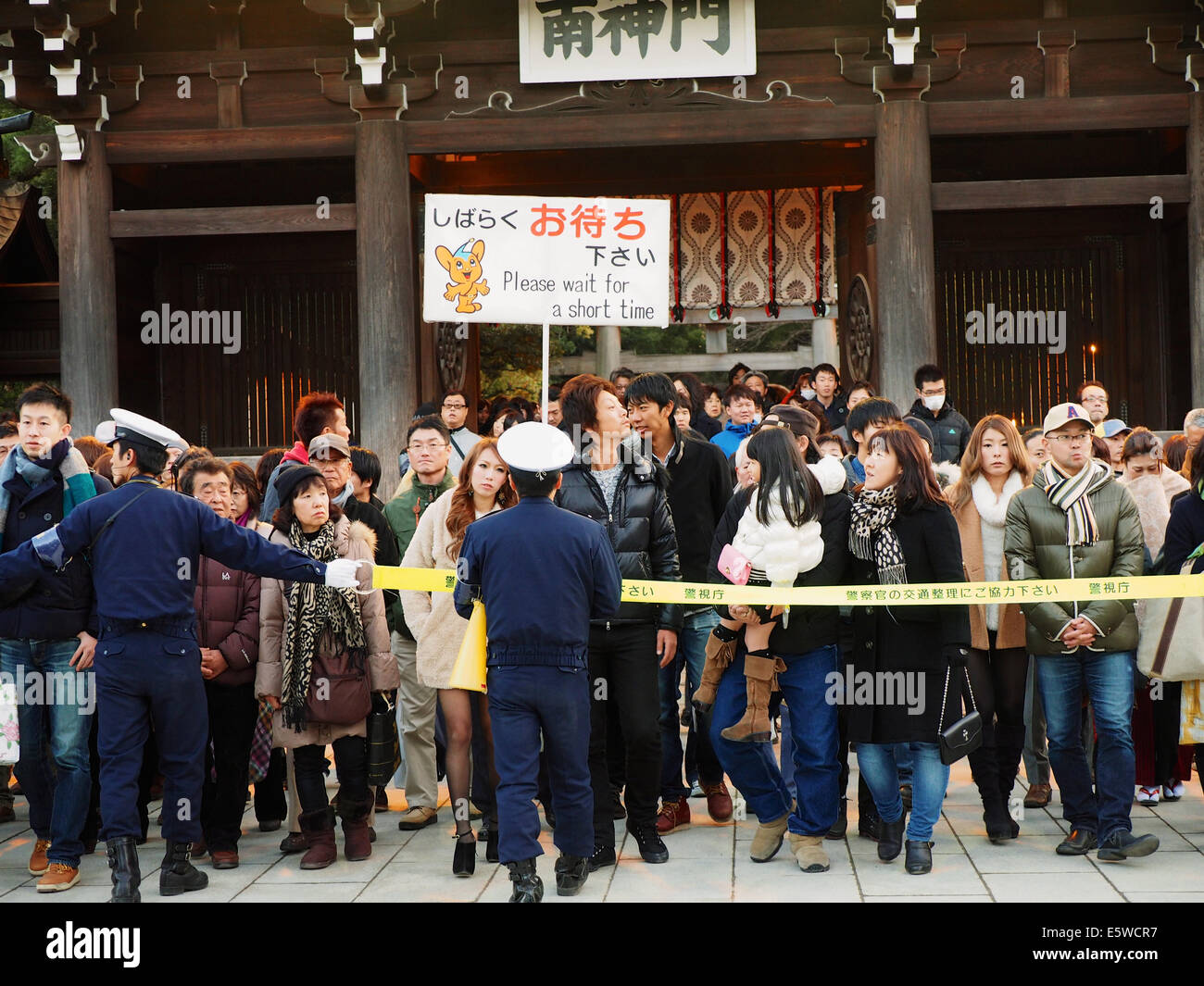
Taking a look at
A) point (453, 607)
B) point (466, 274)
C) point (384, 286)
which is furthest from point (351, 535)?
point (384, 286)

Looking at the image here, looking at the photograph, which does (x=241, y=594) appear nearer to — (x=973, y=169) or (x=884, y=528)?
(x=884, y=528)

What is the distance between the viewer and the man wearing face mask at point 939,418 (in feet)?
33.0

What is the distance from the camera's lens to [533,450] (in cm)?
536

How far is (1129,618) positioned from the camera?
6.00m

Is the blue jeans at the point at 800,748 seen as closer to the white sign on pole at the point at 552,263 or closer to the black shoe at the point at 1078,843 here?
the black shoe at the point at 1078,843

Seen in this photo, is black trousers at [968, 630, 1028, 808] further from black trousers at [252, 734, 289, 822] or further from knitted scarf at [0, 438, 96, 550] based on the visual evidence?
knitted scarf at [0, 438, 96, 550]

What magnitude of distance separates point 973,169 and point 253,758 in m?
10.3

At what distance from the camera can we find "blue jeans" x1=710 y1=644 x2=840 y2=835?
5.97 metres

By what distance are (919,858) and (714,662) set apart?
1.27 metres

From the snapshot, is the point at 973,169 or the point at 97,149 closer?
the point at 97,149

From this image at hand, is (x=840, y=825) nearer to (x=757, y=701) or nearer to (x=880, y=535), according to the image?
(x=757, y=701)

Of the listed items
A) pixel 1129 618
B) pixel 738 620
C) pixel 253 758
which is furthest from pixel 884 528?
→ pixel 253 758

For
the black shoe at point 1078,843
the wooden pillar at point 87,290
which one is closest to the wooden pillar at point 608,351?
the wooden pillar at point 87,290

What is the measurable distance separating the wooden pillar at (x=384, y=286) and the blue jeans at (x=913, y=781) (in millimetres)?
6489
